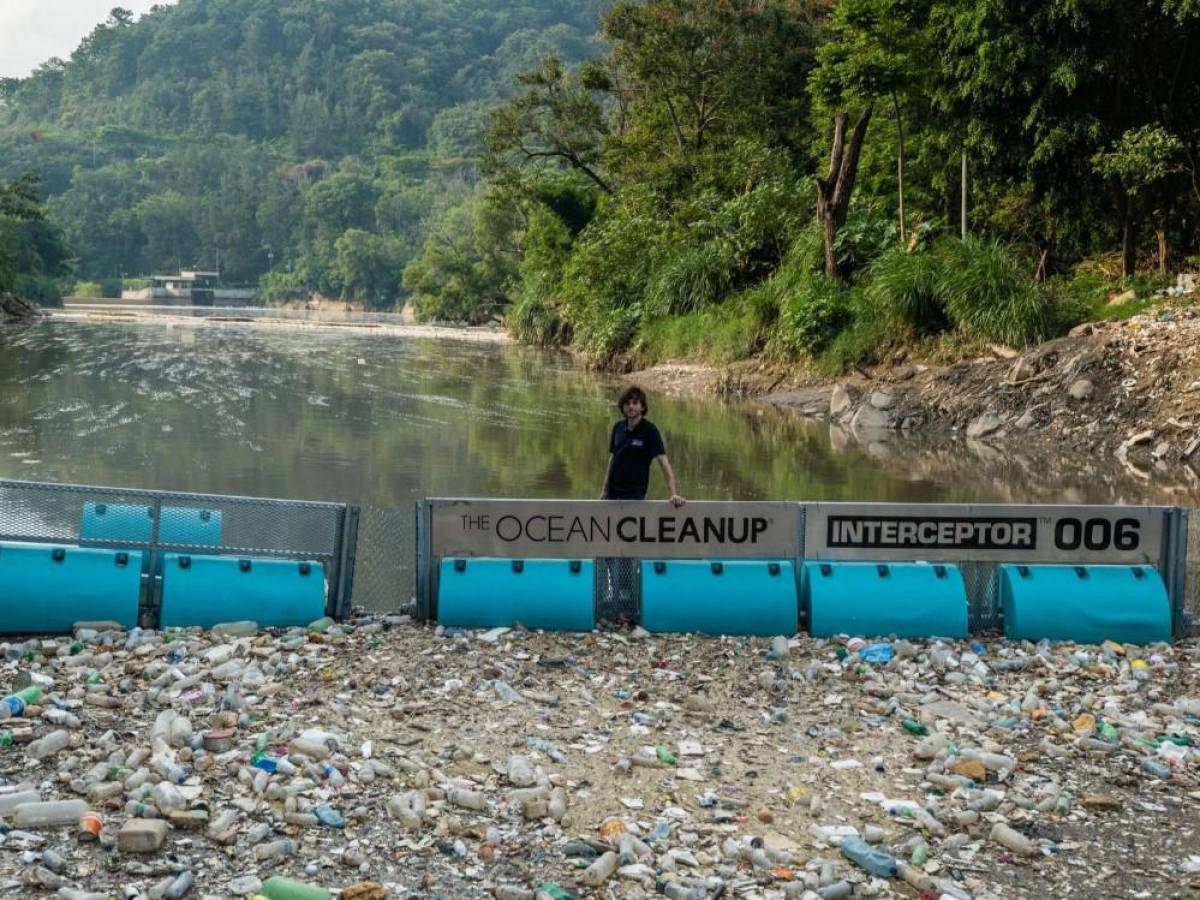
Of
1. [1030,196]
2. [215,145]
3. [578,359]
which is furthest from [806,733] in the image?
[215,145]

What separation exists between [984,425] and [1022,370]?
1323 mm

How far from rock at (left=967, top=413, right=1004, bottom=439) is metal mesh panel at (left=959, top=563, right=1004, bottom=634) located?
13.9 m

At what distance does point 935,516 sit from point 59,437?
15.6m

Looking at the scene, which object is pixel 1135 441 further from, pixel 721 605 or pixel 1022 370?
pixel 721 605

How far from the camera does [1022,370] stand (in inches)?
925

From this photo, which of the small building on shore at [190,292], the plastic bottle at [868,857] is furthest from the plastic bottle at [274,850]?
the small building on shore at [190,292]

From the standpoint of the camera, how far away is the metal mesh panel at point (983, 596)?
9.42m

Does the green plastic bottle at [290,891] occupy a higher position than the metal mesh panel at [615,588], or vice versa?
the metal mesh panel at [615,588]

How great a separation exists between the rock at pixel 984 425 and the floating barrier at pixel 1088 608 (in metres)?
13.9

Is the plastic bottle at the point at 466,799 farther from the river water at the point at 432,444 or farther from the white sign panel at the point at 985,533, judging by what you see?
the river water at the point at 432,444

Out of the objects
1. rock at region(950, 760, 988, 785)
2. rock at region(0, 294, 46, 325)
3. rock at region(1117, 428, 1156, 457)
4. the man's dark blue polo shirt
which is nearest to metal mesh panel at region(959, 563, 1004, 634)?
the man's dark blue polo shirt

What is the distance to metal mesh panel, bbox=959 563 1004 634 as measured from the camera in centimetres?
942

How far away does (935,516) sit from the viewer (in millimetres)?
9312

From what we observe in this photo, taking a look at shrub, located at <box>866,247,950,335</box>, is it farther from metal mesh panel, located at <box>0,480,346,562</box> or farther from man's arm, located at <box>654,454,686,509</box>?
metal mesh panel, located at <box>0,480,346,562</box>
